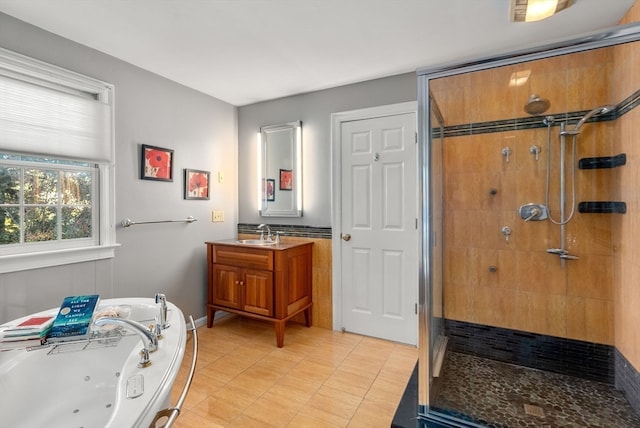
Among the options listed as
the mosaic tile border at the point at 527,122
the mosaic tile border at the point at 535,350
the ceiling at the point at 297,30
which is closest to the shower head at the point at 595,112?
the mosaic tile border at the point at 527,122

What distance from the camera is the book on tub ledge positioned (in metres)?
1.45

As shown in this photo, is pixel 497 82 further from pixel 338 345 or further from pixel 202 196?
pixel 202 196

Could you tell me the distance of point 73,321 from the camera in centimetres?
148

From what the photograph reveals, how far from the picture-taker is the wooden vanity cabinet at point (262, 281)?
8.80 feet

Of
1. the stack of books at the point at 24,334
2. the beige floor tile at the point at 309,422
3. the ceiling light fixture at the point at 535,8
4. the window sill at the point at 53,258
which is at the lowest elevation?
the beige floor tile at the point at 309,422

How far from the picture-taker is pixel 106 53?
2332mm

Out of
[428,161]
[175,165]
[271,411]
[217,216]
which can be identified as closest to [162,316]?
[271,411]

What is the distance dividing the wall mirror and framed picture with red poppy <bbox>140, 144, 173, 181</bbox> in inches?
36.4

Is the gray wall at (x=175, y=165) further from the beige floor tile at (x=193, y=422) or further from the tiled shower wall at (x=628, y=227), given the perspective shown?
the tiled shower wall at (x=628, y=227)

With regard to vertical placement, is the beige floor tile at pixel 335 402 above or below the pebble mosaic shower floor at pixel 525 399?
below

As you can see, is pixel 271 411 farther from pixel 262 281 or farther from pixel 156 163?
pixel 156 163

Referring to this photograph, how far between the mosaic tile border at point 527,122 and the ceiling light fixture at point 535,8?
0.61 m

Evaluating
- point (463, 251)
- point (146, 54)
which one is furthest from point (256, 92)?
point (463, 251)

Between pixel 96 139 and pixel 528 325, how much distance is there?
3376mm
